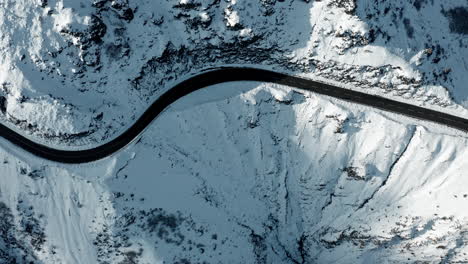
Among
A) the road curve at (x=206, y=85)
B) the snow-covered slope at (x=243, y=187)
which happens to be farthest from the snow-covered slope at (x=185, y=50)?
the snow-covered slope at (x=243, y=187)

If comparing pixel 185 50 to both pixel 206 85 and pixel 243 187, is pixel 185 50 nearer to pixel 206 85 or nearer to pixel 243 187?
pixel 206 85

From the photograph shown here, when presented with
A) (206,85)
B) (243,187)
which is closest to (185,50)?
(206,85)

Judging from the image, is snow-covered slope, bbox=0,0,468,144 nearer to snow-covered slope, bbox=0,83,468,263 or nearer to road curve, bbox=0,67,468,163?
road curve, bbox=0,67,468,163

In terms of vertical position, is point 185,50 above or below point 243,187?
above

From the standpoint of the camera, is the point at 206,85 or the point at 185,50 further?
the point at 206,85

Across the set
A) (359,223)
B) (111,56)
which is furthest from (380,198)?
(111,56)

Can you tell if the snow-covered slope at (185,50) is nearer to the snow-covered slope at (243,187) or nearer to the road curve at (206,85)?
the road curve at (206,85)

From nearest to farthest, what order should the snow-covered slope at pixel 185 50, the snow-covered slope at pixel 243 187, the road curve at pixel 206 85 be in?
the snow-covered slope at pixel 185 50
the snow-covered slope at pixel 243 187
the road curve at pixel 206 85
